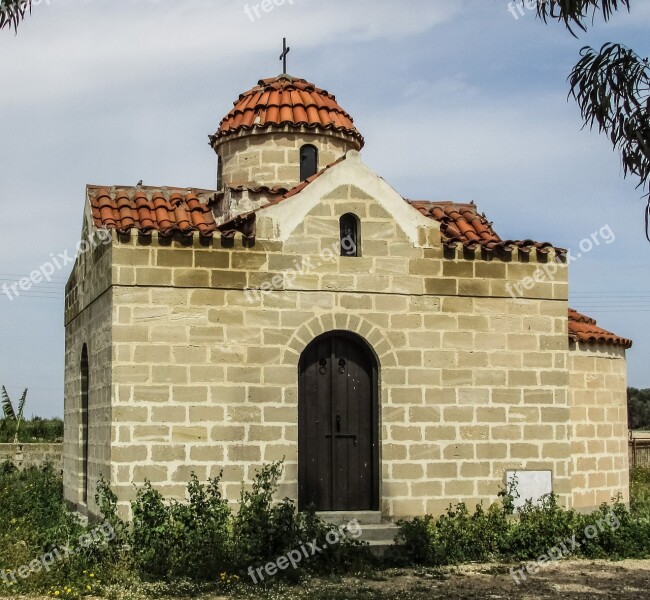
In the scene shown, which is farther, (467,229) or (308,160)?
(308,160)

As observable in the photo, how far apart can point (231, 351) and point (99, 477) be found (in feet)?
7.97

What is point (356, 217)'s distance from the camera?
40.5 feet

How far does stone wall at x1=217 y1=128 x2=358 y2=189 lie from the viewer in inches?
589

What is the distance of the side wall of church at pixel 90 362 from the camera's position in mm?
11727

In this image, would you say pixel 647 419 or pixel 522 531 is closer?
pixel 522 531

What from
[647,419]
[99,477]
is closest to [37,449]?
[99,477]

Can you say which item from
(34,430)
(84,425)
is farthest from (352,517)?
(34,430)

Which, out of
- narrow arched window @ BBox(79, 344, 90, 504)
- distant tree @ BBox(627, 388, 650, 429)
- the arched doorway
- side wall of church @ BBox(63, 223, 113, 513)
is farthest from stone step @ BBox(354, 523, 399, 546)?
distant tree @ BBox(627, 388, 650, 429)

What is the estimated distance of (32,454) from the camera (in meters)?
23.2

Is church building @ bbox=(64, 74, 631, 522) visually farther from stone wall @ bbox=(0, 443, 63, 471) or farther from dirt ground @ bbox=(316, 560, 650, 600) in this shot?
stone wall @ bbox=(0, 443, 63, 471)

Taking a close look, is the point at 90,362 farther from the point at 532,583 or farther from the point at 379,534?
the point at 532,583

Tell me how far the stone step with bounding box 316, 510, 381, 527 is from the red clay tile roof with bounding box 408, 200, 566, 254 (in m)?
3.65

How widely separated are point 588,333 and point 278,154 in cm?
565

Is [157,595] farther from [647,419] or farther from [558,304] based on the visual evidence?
[647,419]
